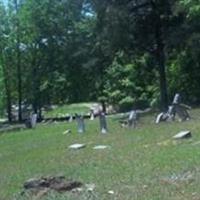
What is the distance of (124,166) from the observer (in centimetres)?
1598

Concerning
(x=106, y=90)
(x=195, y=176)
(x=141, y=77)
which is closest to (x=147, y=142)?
(x=195, y=176)

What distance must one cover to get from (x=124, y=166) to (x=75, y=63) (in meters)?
56.4

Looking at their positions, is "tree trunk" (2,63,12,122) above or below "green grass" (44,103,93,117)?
above

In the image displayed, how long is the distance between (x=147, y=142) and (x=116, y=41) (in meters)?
20.9

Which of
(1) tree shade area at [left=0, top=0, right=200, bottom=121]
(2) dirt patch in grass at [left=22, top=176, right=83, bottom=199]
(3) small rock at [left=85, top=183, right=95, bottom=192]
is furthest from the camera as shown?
(1) tree shade area at [left=0, top=0, right=200, bottom=121]

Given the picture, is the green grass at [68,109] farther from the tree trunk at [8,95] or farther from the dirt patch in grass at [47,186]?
the dirt patch in grass at [47,186]

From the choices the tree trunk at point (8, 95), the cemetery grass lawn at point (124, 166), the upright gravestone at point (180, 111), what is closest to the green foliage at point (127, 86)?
the tree trunk at point (8, 95)

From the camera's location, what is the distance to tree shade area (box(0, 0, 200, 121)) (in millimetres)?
50156

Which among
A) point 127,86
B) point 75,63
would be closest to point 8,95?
point 75,63

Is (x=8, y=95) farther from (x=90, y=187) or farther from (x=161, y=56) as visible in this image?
(x=90, y=187)

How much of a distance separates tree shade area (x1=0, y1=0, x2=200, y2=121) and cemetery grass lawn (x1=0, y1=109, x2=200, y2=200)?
21.9 m

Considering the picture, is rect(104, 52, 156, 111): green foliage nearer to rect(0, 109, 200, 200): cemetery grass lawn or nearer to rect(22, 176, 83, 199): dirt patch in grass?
rect(0, 109, 200, 200): cemetery grass lawn

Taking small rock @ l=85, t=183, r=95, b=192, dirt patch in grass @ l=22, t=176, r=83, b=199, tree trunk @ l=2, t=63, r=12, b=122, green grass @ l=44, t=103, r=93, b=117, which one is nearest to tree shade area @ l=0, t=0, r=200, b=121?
tree trunk @ l=2, t=63, r=12, b=122

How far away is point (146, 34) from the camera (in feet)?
145
